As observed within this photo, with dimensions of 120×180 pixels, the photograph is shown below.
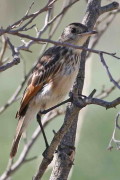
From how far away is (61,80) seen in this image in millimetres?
6191

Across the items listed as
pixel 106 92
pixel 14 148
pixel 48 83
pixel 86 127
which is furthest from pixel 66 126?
pixel 86 127

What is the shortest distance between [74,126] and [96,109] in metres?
5.47

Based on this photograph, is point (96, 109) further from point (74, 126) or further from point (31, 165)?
point (74, 126)

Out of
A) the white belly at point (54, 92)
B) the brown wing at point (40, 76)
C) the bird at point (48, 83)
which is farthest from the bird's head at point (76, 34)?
the white belly at point (54, 92)

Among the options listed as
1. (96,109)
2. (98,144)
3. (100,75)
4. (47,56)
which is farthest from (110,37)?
(47,56)

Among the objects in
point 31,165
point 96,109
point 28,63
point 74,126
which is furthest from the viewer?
point 28,63

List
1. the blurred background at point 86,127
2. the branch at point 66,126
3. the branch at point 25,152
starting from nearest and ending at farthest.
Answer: the branch at point 66,126, the branch at point 25,152, the blurred background at point 86,127

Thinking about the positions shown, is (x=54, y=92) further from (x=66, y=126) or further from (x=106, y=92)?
(x=66, y=126)

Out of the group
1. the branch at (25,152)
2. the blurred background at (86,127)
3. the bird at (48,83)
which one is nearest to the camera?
the branch at (25,152)

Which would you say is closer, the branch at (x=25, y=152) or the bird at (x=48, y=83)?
the branch at (x=25, y=152)

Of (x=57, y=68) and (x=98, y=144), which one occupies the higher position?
(x=98, y=144)

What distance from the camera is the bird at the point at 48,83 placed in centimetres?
621

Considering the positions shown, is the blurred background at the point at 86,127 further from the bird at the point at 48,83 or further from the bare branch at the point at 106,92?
the bird at the point at 48,83

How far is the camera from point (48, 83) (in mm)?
6305
